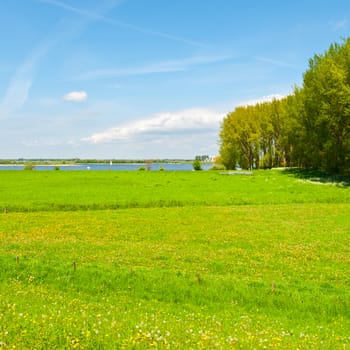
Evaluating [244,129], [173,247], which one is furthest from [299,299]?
[244,129]

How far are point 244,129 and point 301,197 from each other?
69.0m

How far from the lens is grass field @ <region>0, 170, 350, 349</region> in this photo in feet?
31.4

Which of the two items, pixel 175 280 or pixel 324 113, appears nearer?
pixel 175 280

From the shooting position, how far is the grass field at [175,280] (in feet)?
31.4

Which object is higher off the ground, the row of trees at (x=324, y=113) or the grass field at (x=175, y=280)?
the row of trees at (x=324, y=113)

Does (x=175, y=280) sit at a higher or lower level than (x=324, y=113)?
lower

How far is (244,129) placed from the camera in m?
111

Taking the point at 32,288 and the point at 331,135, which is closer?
the point at 32,288

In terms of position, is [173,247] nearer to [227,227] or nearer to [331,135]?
[227,227]

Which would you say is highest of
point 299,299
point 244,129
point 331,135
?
point 244,129

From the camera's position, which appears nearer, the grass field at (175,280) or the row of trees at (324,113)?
the grass field at (175,280)

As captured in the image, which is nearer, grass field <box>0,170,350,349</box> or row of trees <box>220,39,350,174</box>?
grass field <box>0,170,350,349</box>

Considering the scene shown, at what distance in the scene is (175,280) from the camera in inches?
597

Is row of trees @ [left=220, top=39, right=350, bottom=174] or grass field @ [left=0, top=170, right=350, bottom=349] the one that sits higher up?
row of trees @ [left=220, top=39, right=350, bottom=174]
